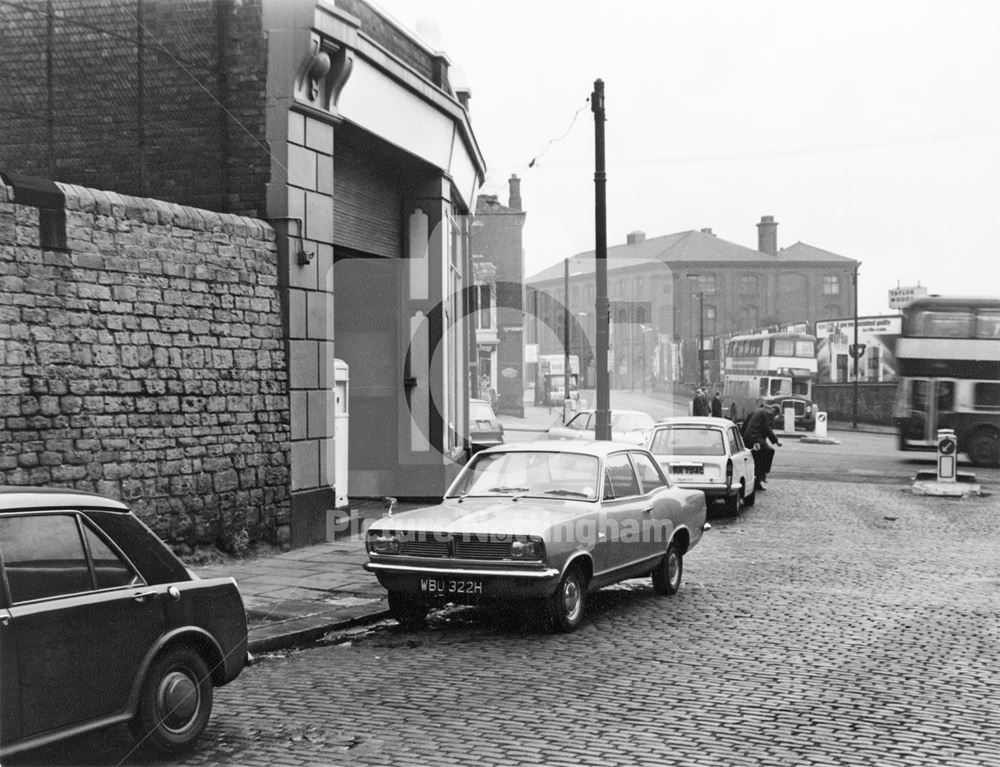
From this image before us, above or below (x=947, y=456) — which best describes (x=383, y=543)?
above

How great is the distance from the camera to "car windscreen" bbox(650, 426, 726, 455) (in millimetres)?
17172

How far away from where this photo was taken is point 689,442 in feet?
56.7

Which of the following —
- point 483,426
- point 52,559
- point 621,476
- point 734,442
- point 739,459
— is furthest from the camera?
point 483,426

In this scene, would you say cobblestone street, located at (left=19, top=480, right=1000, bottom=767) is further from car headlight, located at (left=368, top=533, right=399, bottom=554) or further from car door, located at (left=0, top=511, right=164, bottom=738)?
car headlight, located at (left=368, top=533, right=399, bottom=554)

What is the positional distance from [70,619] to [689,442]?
1357 cm

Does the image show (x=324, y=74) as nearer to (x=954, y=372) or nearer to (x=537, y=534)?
(x=537, y=534)

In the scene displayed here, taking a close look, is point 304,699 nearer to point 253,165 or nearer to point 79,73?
point 253,165

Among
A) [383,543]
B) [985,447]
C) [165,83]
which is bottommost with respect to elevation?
[985,447]

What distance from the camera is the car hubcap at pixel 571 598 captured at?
8278 millimetres

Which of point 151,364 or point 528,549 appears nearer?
point 528,549

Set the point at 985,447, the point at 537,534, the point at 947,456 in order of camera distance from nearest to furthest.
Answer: the point at 537,534, the point at 947,456, the point at 985,447

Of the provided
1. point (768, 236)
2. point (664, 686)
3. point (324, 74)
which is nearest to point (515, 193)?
point (768, 236)

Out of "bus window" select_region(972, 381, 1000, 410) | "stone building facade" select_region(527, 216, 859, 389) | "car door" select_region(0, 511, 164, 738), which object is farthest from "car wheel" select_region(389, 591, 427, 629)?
"stone building facade" select_region(527, 216, 859, 389)

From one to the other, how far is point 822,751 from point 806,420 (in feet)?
141
